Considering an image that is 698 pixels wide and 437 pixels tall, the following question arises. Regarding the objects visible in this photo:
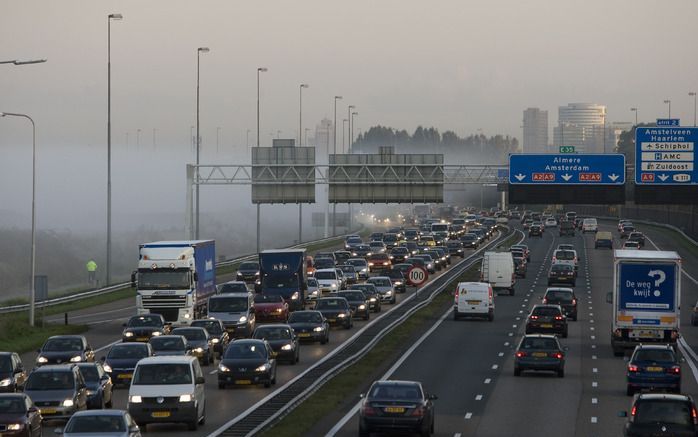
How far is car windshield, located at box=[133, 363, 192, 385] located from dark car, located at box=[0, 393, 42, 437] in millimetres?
3780

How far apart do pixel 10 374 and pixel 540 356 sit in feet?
55.0

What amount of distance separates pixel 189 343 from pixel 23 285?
85494 millimetres

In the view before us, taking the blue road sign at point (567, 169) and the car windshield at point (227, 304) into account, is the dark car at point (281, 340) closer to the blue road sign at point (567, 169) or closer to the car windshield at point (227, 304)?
the car windshield at point (227, 304)

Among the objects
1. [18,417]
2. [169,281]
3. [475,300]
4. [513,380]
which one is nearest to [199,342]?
[169,281]

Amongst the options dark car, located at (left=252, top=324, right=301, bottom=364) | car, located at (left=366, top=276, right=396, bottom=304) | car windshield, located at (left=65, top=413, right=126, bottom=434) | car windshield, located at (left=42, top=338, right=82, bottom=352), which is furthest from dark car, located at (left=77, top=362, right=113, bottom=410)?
car, located at (left=366, top=276, right=396, bottom=304)

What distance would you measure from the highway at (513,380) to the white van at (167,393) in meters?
3.37

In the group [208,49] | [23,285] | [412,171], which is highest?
[208,49]

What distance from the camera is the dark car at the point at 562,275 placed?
292 feet

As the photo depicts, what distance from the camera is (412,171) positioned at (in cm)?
8194

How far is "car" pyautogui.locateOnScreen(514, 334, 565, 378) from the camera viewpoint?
147 feet

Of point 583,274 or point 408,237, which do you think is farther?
point 408,237

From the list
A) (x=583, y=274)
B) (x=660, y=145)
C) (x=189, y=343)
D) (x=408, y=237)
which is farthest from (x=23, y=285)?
(x=189, y=343)

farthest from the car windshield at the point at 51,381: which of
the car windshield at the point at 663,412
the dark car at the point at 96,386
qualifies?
the car windshield at the point at 663,412

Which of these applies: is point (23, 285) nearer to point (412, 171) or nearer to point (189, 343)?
point (412, 171)
